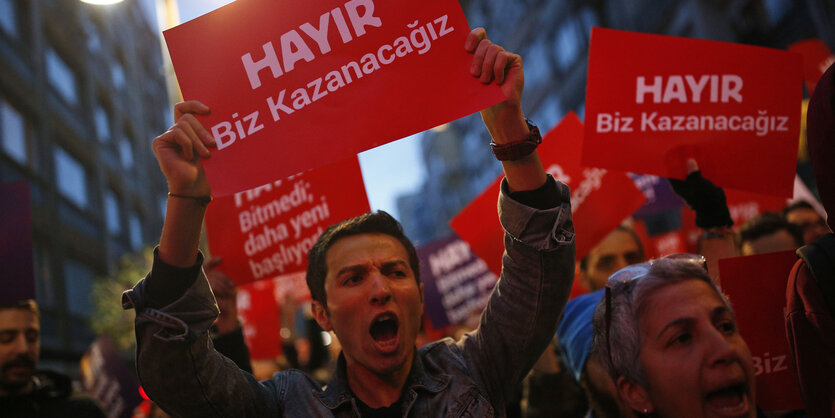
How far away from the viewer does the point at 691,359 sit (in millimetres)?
1979

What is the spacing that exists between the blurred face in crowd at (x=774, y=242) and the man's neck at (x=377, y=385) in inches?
92.3

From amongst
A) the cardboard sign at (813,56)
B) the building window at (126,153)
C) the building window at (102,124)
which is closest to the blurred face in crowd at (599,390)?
the cardboard sign at (813,56)

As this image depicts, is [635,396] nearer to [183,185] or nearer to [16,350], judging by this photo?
[183,185]

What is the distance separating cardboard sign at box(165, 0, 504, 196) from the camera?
2037mm

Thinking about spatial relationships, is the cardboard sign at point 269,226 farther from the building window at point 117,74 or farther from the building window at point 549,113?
the building window at point 117,74

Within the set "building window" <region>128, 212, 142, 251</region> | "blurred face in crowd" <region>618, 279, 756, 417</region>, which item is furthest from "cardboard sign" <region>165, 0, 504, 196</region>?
"building window" <region>128, 212, 142, 251</region>

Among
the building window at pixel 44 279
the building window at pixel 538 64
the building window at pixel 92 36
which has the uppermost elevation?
the building window at pixel 92 36

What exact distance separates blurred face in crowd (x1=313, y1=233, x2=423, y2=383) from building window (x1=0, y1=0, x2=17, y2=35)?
18.1m

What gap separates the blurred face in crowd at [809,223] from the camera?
4160 millimetres

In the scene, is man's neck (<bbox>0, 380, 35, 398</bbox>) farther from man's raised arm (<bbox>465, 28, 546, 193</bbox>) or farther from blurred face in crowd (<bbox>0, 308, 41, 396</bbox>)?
man's raised arm (<bbox>465, 28, 546, 193</bbox>)

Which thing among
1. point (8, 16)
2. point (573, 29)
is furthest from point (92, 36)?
point (573, 29)

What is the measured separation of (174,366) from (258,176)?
0.56 metres

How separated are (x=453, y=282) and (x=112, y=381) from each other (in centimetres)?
287

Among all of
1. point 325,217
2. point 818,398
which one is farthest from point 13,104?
point 818,398
